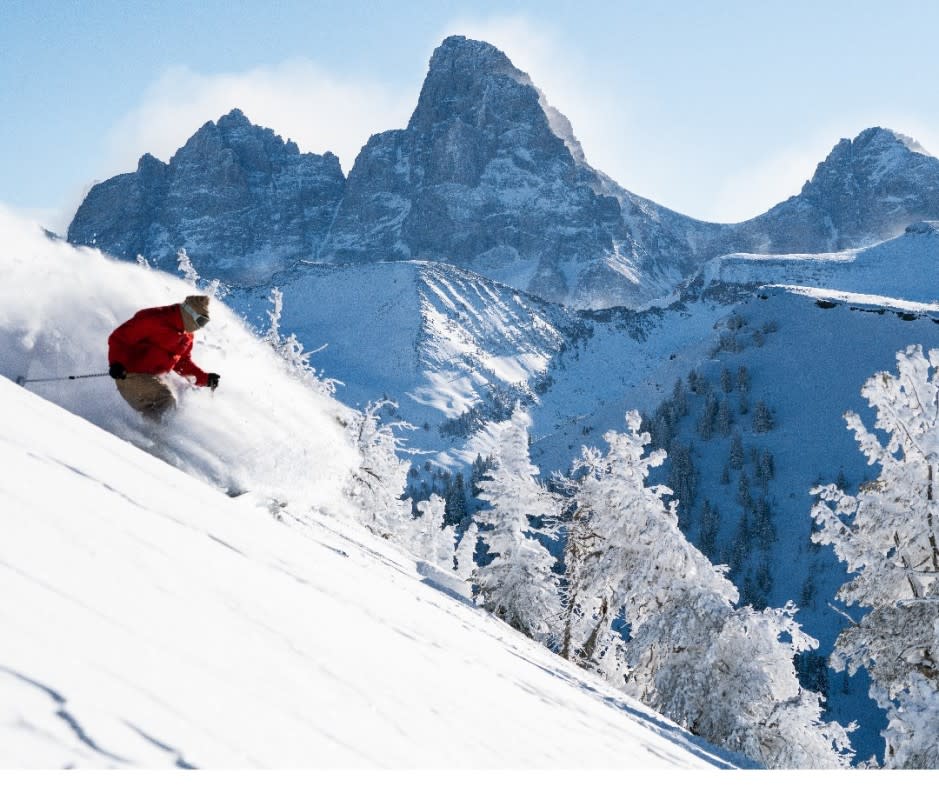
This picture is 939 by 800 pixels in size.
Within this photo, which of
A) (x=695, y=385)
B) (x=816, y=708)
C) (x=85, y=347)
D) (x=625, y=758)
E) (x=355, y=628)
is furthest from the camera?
(x=695, y=385)

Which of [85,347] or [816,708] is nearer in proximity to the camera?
[85,347]

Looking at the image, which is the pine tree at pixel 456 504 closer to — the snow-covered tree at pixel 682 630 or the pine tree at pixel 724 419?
the pine tree at pixel 724 419

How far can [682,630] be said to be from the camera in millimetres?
21562

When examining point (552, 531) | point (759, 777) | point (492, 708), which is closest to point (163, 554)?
point (492, 708)

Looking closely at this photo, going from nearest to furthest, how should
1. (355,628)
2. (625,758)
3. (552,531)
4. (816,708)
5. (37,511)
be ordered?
(37,511) → (355,628) → (625,758) → (816,708) → (552,531)

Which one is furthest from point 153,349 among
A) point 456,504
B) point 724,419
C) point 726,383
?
point 726,383

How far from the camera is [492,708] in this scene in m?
3.88

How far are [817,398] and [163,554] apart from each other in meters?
127

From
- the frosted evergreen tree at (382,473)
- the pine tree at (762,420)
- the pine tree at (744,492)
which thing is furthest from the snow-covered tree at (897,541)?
the pine tree at (762,420)

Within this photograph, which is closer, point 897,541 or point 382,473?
point 897,541

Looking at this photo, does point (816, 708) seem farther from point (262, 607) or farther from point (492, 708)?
point (262, 607)

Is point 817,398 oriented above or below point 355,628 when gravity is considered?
above

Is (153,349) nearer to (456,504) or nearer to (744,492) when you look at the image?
(744,492)

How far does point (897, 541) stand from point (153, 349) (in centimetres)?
1301
